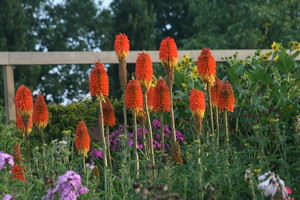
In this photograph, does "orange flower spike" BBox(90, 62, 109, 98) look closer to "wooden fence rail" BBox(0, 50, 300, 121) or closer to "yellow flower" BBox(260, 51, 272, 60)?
"wooden fence rail" BBox(0, 50, 300, 121)

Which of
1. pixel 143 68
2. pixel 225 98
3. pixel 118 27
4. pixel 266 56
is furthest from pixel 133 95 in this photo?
pixel 118 27

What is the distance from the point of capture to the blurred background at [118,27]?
18156mm

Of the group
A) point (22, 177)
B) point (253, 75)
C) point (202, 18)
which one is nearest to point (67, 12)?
point (202, 18)

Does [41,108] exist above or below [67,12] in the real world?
below

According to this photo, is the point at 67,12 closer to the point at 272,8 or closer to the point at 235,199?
the point at 272,8

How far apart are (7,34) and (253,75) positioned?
46.2 feet

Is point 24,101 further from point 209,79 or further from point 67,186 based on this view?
point 67,186

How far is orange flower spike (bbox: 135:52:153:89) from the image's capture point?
142 inches

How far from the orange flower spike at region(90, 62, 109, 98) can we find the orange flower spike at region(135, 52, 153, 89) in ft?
0.72

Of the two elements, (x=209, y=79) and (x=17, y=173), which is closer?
(x=17, y=173)

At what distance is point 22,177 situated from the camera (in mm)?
3359

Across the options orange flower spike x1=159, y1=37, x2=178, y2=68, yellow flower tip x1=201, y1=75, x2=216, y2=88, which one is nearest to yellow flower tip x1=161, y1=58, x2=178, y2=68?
orange flower spike x1=159, y1=37, x2=178, y2=68

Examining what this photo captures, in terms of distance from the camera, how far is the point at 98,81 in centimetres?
357

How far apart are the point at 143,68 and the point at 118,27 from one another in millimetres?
17204
